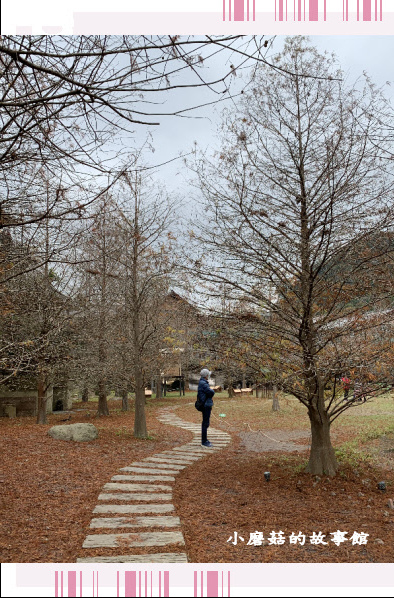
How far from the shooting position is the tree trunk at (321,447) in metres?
6.23

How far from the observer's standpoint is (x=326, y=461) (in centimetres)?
625

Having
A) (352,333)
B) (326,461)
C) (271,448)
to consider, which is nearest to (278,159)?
(352,333)

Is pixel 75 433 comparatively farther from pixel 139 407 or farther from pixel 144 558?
pixel 144 558

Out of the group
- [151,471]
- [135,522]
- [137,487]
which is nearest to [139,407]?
[151,471]

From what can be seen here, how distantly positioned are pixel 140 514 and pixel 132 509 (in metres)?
0.21

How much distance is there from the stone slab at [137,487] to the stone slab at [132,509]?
756 mm

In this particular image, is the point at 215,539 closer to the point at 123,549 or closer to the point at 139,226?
the point at 123,549

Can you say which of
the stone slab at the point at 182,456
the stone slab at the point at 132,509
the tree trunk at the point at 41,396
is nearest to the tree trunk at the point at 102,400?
the tree trunk at the point at 41,396

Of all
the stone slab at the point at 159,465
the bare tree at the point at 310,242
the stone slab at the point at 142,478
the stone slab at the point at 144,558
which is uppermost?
the bare tree at the point at 310,242

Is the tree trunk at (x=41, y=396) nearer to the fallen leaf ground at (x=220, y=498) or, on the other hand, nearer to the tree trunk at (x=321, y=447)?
the fallen leaf ground at (x=220, y=498)

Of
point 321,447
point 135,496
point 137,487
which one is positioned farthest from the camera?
point 321,447

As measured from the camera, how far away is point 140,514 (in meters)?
4.71

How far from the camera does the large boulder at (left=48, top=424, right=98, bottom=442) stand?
31.5 ft

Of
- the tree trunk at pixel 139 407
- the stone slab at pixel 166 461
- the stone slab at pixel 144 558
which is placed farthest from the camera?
the tree trunk at pixel 139 407
